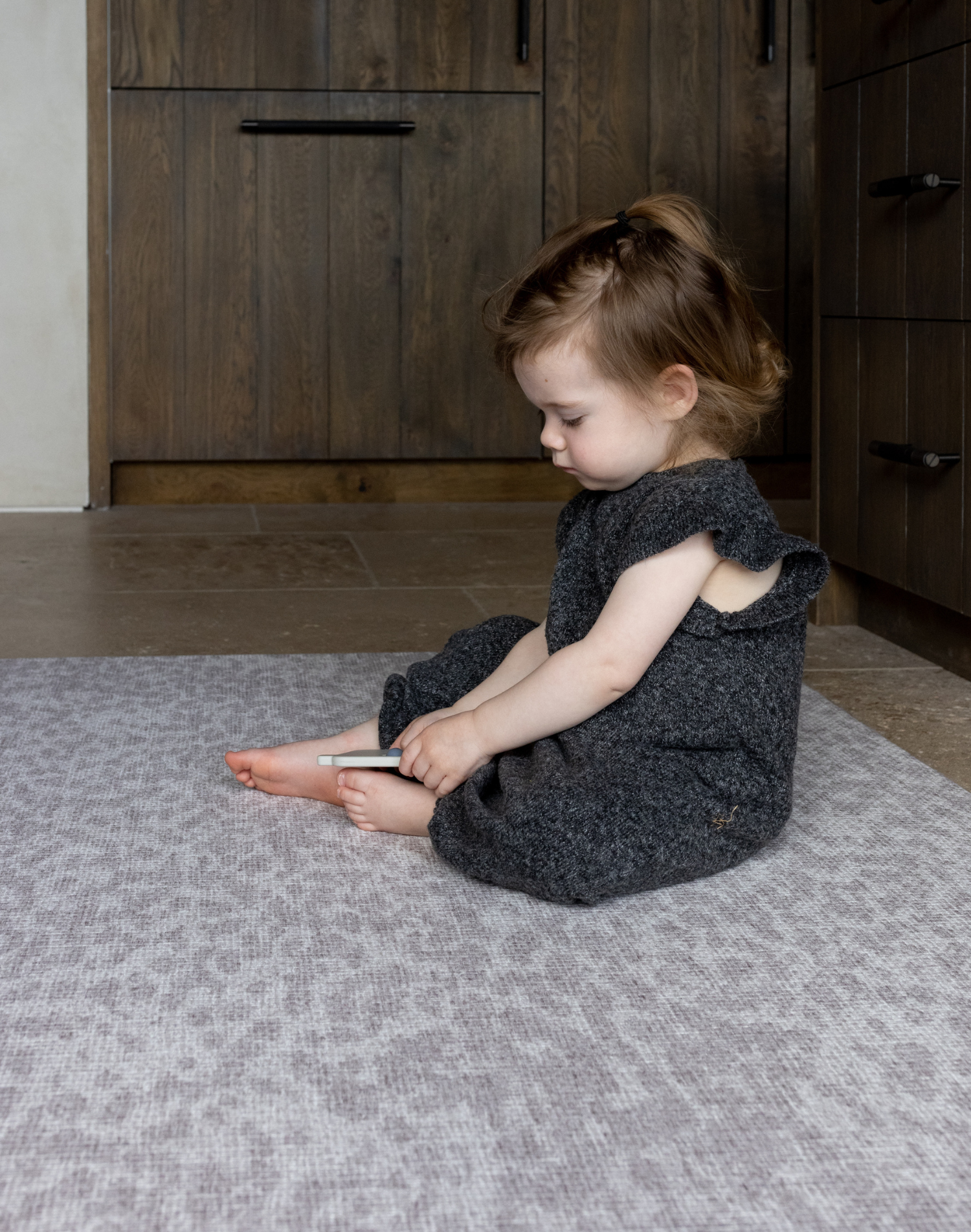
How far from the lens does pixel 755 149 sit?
9.41 feet

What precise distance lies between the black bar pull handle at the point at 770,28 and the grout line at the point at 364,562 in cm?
127

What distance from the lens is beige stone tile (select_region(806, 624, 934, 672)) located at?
5.49 ft

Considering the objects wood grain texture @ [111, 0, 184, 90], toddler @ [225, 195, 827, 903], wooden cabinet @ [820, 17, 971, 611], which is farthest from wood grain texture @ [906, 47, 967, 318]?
wood grain texture @ [111, 0, 184, 90]

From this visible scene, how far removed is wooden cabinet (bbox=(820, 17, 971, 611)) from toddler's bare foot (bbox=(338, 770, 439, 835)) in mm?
733

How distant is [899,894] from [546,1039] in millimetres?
322

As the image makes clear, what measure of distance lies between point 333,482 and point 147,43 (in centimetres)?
90

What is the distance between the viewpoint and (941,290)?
153 cm

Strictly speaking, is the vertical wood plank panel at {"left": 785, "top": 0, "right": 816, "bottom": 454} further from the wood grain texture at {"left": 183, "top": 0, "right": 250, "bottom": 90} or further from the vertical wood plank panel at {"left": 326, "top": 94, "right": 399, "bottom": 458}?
the wood grain texture at {"left": 183, "top": 0, "right": 250, "bottom": 90}

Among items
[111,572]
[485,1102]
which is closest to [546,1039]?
[485,1102]

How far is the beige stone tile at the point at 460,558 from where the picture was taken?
7.10 feet

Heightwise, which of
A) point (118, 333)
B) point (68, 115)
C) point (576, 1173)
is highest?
point (68, 115)

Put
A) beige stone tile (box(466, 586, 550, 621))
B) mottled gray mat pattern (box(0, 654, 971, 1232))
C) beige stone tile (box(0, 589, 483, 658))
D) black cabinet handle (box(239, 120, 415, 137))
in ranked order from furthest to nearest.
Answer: black cabinet handle (box(239, 120, 415, 137)), beige stone tile (box(466, 586, 550, 621)), beige stone tile (box(0, 589, 483, 658)), mottled gray mat pattern (box(0, 654, 971, 1232))

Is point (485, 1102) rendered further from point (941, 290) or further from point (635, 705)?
point (941, 290)

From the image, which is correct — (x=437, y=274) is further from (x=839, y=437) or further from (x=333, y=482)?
(x=839, y=437)
